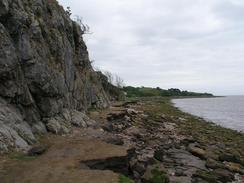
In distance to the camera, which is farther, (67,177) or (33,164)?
(33,164)

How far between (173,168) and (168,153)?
4870 mm

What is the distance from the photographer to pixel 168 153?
29016 millimetres

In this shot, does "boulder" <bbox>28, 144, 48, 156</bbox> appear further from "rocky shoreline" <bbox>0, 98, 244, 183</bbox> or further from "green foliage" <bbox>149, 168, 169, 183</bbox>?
"green foliage" <bbox>149, 168, 169, 183</bbox>

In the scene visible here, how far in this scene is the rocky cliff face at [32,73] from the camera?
23.4m

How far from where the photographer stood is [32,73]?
27062mm

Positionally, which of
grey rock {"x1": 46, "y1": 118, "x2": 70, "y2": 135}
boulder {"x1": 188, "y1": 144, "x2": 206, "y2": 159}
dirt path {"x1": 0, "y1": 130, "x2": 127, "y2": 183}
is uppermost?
grey rock {"x1": 46, "y1": 118, "x2": 70, "y2": 135}

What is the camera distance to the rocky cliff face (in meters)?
23.4

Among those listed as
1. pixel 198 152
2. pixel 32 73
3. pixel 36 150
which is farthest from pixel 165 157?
pixel 32 73

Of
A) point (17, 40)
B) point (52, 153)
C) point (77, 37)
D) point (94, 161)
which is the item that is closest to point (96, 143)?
point (52, 153)

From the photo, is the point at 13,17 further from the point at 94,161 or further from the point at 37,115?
the point at 94,161

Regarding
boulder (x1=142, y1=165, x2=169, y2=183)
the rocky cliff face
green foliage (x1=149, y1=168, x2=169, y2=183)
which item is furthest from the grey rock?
green foliage (x1=149, y1=168, x2=169, y2=183)

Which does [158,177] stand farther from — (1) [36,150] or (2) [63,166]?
(1) [36,150]

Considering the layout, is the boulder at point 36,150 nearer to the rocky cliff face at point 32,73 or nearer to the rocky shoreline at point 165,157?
the rocky shoreline at point 165,157

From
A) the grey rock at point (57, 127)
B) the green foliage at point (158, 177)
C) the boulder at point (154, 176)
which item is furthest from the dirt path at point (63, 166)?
the grey rock at point (57, 127)
